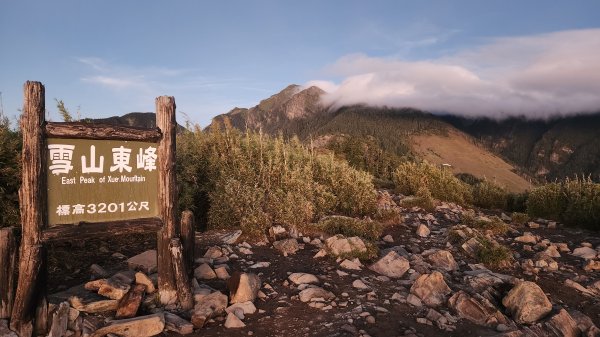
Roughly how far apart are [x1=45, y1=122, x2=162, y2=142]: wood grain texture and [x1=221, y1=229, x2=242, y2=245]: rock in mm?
2955

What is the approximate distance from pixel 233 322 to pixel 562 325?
13.3ft

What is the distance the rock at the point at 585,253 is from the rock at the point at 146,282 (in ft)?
26.1

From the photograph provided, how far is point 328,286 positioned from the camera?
19.4 feet

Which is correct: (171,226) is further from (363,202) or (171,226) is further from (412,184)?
(412,184)

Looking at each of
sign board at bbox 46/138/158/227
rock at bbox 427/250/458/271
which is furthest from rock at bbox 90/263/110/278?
rock at bbox 427/250/458/271

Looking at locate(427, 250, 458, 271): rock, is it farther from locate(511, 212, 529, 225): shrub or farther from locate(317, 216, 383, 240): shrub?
locate(511, 212, 529, 225): shrub

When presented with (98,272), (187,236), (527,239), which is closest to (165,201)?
(187,236)

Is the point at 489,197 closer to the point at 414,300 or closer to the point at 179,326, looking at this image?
the point at 414,300

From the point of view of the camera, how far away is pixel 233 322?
475 cm

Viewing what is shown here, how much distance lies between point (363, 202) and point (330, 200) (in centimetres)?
Answer: 99

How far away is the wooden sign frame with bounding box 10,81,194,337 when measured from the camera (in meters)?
4.26

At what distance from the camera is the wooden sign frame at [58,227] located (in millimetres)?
4258

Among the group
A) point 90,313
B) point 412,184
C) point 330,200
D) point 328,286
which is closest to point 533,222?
point 412,184

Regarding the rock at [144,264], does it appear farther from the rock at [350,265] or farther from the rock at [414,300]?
the rock at [414,300]
